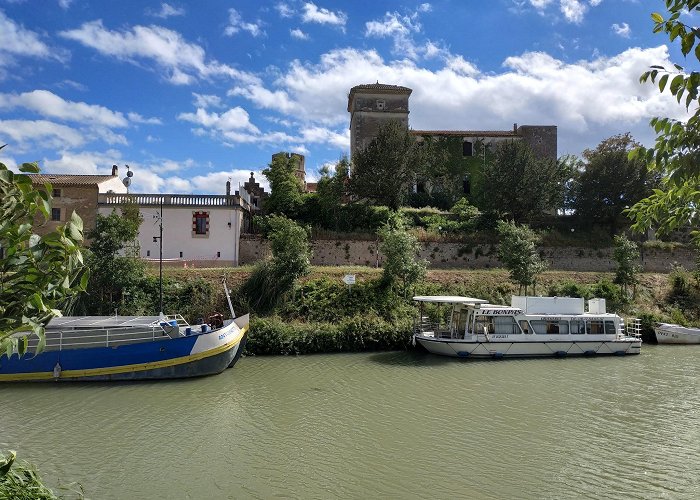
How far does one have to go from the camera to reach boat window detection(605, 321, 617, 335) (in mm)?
24266

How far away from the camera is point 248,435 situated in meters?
12.5

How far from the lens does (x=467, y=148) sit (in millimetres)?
50125

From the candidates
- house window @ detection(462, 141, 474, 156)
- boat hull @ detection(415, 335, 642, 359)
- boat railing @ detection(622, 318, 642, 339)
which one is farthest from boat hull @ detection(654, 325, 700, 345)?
house window @ detection(462, 141, 474, 156)

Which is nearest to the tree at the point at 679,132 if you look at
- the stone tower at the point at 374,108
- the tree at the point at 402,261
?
the tree at the point at 402,261

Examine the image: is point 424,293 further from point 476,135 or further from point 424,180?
point 476,135

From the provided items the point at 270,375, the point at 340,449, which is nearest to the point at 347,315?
the point at 270,375

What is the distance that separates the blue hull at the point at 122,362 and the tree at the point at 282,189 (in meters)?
21.6

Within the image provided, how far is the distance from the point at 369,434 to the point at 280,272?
50.0 feet

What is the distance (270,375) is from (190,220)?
17.7 metres

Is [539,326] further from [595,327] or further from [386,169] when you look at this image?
[386,169]

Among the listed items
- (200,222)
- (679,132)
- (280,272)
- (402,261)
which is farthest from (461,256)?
(679,132)

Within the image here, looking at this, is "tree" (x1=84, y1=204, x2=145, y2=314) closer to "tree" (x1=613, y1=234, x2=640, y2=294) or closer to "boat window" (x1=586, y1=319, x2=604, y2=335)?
"boat window" (x1=586, y1=319, x2=604, y2=335)

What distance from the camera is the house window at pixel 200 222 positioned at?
3372 cm

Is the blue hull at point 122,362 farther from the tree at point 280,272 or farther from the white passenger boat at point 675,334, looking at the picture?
the white passenger boat at point 675,334
